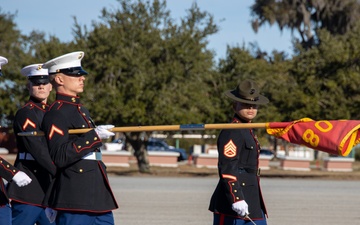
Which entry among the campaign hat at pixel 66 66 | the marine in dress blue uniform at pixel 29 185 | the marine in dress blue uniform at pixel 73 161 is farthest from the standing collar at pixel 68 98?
the marine in dress blue uniform at pixel 29 185

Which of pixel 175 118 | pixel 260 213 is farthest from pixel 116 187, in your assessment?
pixel 260 213

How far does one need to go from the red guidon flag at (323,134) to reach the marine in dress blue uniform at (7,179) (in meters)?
2.01

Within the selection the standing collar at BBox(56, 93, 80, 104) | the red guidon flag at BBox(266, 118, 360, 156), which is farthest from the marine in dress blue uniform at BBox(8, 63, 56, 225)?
the red guidon flag at BBox(266, 118, 360, 156)

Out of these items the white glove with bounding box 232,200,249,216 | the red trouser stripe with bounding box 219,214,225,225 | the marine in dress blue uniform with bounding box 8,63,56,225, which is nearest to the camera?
the white glove with bounding box 232,200,249,216

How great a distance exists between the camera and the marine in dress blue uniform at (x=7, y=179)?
7098 mm

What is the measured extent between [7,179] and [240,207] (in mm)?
1849

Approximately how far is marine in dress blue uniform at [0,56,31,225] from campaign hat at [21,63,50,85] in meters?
1.13

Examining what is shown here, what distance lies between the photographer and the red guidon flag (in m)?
6.31

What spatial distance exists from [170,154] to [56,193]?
1312 inches

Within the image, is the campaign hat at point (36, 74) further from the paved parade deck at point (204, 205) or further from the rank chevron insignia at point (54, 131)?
the paved parade deck at point (204, 205)

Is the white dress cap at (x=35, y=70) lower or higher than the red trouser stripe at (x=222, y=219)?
higher

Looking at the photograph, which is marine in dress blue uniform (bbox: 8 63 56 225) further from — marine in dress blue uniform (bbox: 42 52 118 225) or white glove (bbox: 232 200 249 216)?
→ white glove (bbox: 232 200 249 216)

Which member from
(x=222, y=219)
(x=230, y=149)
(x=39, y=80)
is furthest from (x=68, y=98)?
(x=39, y=80)

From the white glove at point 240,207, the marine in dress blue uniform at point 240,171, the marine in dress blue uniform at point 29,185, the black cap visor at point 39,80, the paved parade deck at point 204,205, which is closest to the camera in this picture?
the white glove at point 240,207
